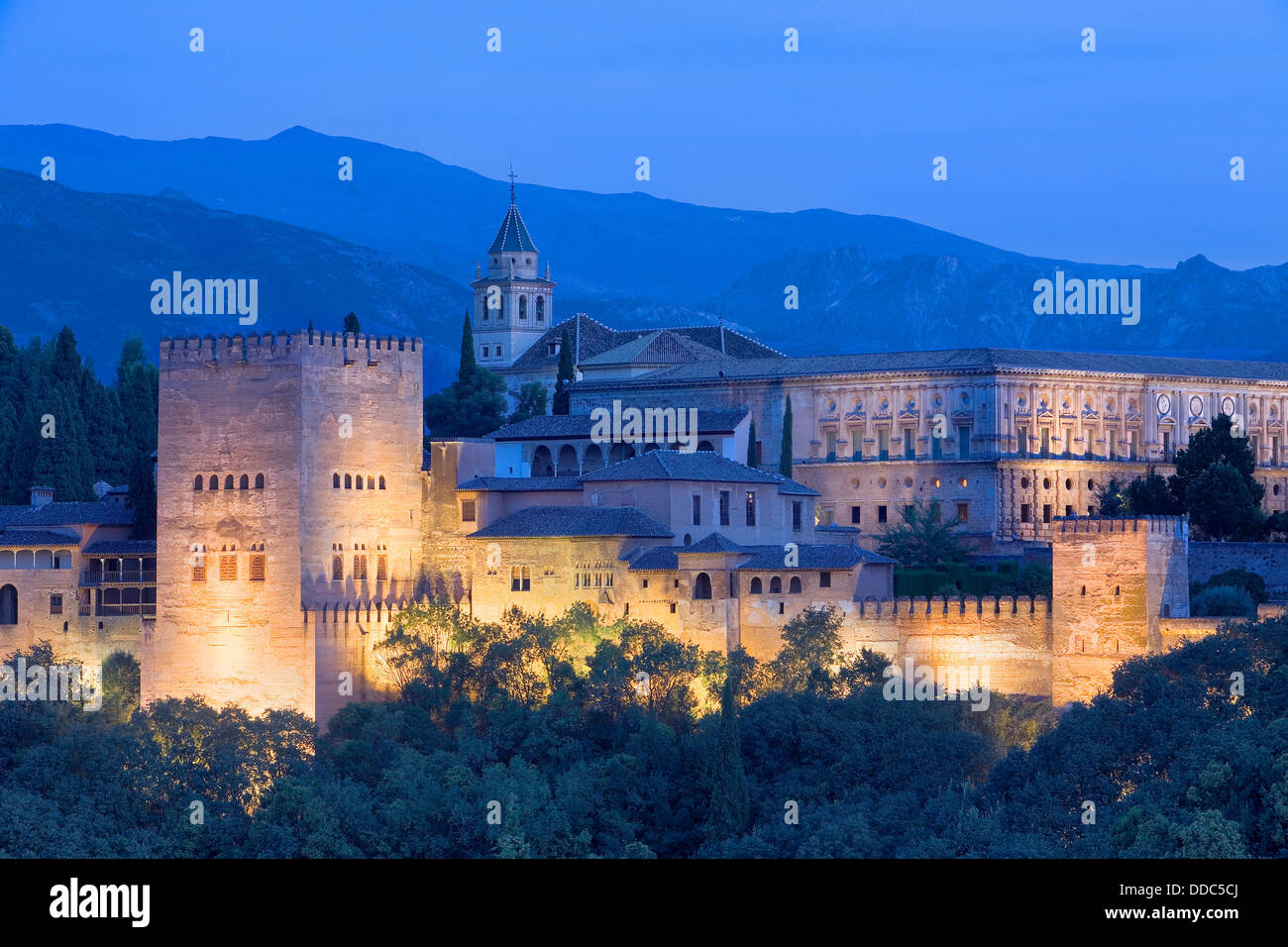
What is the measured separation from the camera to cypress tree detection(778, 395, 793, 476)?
71.6 metres

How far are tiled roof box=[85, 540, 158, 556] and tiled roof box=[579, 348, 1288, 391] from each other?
25.7 m

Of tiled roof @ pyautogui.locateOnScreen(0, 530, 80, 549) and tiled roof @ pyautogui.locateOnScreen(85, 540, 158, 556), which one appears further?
tiled roof @ pyautogui.locateOnScreen(0, 530, 80, 549)

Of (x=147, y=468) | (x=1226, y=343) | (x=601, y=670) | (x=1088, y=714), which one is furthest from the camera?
(x=1226, y=343)

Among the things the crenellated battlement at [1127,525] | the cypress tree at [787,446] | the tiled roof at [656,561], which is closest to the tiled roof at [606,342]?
the cypress tree at [787,446]

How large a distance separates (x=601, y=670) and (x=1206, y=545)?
18641mm

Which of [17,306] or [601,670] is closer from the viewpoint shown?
[601,670]

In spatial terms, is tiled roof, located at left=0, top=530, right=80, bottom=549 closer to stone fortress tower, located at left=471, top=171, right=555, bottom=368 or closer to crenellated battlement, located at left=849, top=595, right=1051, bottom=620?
crenellated battlement, located at left=849, top=595, right=1051, bottom=620

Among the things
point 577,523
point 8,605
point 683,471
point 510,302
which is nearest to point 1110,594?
point 683,471

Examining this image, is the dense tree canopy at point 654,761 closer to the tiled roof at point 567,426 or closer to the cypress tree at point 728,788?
the cypress tree at point 728,788

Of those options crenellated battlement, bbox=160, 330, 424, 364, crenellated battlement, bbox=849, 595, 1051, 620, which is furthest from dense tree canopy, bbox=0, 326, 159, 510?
crenellated battlement, bbox=849, 595, 1051, 620

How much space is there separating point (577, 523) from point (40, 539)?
13106mm
